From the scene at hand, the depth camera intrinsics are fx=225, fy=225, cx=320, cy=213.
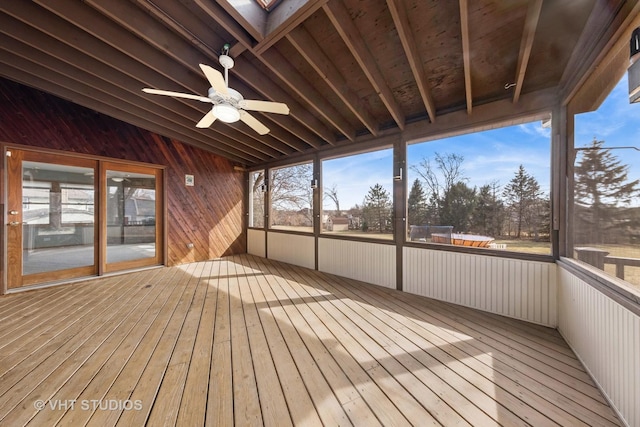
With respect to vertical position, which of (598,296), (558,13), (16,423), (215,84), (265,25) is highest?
(265,25)

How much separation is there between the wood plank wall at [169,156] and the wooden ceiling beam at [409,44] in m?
5.09

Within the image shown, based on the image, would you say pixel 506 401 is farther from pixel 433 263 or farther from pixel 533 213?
pixel 533 213

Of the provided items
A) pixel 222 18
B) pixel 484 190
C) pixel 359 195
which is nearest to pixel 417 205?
pixel 484 190

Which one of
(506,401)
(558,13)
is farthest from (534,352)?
(558,13)

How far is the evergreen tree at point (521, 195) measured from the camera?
8.66 ft

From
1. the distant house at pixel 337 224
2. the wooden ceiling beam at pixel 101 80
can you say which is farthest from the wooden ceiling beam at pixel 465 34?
the wooden ceiling beam at pixel 101 80

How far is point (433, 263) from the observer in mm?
3283

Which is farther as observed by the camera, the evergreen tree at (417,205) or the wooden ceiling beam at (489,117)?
the evergreen tree at (417,205)

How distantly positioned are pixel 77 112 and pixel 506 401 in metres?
6.58

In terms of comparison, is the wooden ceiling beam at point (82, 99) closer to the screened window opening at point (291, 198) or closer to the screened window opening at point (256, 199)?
the screened window opening at point (256, 199)

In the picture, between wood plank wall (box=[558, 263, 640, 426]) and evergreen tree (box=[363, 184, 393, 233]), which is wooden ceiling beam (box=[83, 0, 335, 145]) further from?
wood plank wall (box=[558, 263, 640, 426])

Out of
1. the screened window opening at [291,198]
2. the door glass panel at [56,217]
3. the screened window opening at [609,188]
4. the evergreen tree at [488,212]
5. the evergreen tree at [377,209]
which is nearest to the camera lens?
the screened window opening at [609,188]

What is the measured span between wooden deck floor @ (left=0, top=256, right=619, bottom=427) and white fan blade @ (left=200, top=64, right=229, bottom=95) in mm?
2317

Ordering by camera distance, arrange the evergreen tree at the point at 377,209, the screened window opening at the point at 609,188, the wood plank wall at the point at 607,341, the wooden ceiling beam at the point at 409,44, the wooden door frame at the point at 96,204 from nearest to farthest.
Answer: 1. the wood plank wall at the point at 607,341
2. the screened window opening at the point at 609,188
3. the wooden ceiling beam at the point at 409,44
4. the wooden door frame at the point at 96,204
5. the evergreen tree at the point at 377,209
